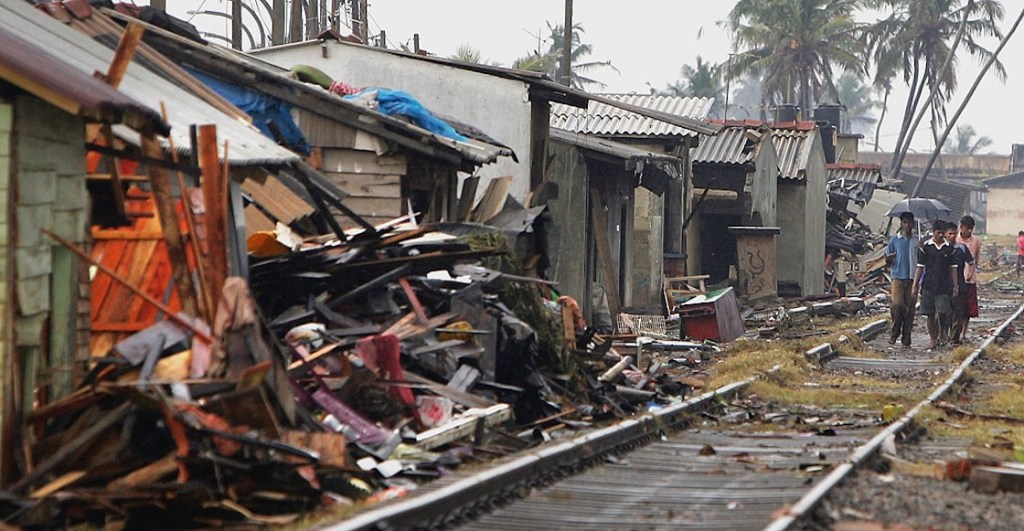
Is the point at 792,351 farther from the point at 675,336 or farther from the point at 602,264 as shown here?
the point at 602,264

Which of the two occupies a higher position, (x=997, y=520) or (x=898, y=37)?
(x=898, y=37)

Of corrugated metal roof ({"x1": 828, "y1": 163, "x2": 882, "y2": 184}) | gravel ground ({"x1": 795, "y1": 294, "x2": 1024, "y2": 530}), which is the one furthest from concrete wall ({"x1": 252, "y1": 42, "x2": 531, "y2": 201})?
corrugated metal roof ({"x1": 828, "y1": 163, "x2": 882, "y2": 184})

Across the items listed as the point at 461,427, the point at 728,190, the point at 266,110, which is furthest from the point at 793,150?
the point at 461,427

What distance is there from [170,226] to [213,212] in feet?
1.05

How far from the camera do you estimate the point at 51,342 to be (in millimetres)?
9141

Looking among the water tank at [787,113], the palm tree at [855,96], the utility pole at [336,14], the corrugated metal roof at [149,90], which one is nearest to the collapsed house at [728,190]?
the utility pole at [336,14]

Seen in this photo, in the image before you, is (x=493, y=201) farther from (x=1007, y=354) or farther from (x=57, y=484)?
(x=57, y=484)

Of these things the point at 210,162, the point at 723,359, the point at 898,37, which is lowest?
the point at 723,359

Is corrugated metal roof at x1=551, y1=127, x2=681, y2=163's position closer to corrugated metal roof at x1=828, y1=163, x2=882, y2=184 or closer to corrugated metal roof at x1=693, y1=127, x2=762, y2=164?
corrugated metal roof at x1=693, y1=127, x2=762, y2=164

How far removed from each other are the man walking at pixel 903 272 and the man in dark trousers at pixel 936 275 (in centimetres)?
14

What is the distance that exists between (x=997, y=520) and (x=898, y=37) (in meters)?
73.0

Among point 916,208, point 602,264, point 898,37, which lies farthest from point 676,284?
point 898,37

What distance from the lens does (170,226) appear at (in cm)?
980

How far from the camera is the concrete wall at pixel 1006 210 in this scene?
8450 cm
